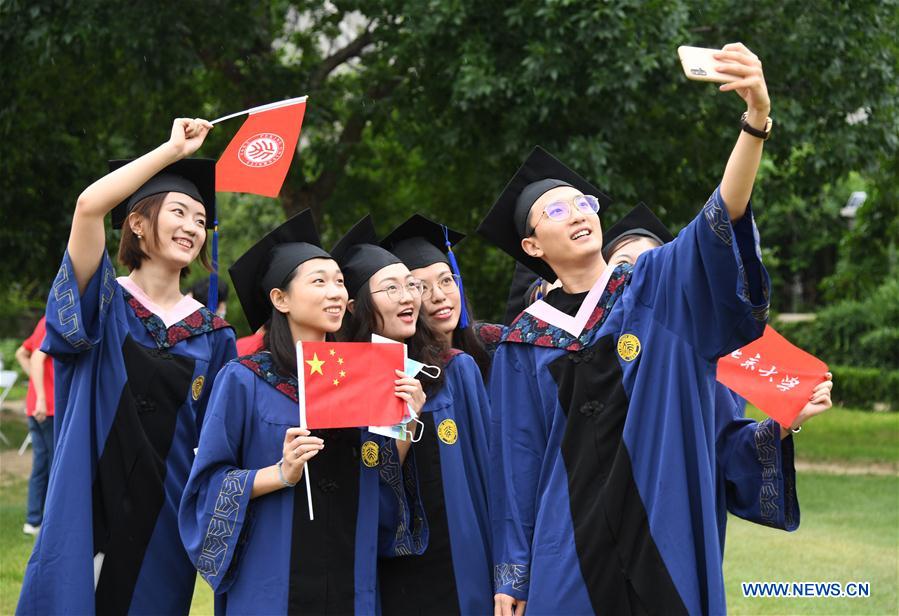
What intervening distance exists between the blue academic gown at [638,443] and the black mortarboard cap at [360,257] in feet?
3.25

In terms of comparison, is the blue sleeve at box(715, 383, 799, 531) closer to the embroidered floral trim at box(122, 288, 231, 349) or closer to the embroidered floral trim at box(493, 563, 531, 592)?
the embroidered floral trim at box(493, 563, 531, 592)

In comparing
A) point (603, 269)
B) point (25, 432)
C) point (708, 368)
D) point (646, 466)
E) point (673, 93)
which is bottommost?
point (25, 432)

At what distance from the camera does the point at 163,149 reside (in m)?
4.33

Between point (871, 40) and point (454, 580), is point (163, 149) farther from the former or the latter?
point (871, 40)

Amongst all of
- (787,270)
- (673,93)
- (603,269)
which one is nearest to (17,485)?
(673,93)

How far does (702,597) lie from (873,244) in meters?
13.9

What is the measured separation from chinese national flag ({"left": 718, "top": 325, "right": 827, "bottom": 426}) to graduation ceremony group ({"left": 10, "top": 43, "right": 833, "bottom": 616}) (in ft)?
0.08

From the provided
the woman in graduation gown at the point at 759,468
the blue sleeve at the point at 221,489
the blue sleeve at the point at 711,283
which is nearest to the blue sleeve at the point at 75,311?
the blue sleeve at the point at 221,489

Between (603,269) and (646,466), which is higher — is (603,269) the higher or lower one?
the higher one

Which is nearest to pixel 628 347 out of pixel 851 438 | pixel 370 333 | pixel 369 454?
pixel 369 454

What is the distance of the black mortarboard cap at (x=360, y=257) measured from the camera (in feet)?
15.7

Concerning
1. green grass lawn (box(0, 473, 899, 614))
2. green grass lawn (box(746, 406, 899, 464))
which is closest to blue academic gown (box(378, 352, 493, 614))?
green grass lawn (box(0, 473, 899, 614))

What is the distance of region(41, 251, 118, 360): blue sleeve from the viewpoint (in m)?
4.51

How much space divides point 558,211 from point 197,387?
1.70 meters
